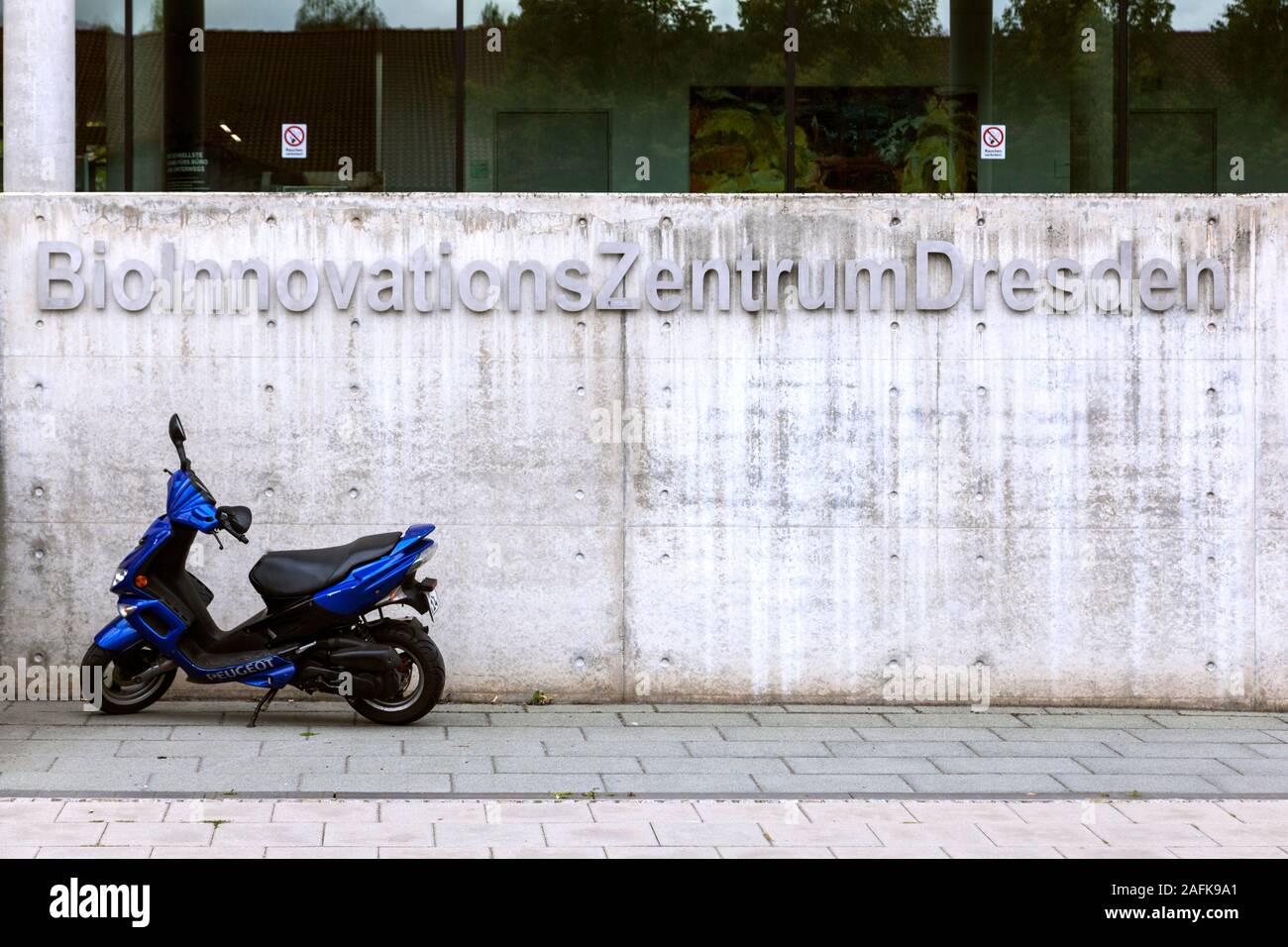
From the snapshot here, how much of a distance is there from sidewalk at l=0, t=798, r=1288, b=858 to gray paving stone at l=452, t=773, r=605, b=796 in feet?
0.73

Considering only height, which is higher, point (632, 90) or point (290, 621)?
point (632, 90)

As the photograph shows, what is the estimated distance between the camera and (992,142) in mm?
9898

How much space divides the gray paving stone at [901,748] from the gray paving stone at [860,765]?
0.34ft

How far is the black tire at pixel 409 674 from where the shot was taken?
8.09 meters

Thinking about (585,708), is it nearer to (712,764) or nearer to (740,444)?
(712,764)

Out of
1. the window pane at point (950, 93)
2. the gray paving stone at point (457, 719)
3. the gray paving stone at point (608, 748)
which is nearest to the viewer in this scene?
the gray paving stone at point (608, 748)

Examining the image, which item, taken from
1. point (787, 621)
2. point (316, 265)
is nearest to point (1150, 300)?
point (787, 621)

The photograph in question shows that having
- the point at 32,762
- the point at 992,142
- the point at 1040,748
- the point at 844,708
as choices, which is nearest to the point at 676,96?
the point at 992,142

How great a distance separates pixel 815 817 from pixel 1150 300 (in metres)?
4.32

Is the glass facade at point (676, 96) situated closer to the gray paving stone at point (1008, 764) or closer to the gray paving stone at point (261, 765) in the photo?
the gray paving stone at point (1008, 764)

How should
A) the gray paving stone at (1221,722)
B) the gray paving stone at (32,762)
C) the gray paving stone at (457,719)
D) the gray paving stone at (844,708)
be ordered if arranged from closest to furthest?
the gray paving stone at (32,762) < the gray paving stone at (457,719) < the gray paving stone at (1221,722) < the gray paving stone at (844,708)

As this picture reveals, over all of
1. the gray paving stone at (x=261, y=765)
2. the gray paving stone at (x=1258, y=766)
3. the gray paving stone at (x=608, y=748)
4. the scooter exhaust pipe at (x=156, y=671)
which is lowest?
the gray paving stone at (x=1258, y=766)

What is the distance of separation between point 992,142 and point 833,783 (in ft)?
15.2

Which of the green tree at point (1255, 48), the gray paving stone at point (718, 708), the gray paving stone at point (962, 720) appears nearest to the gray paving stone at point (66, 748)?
the gray paving stone at point (718, 708)
